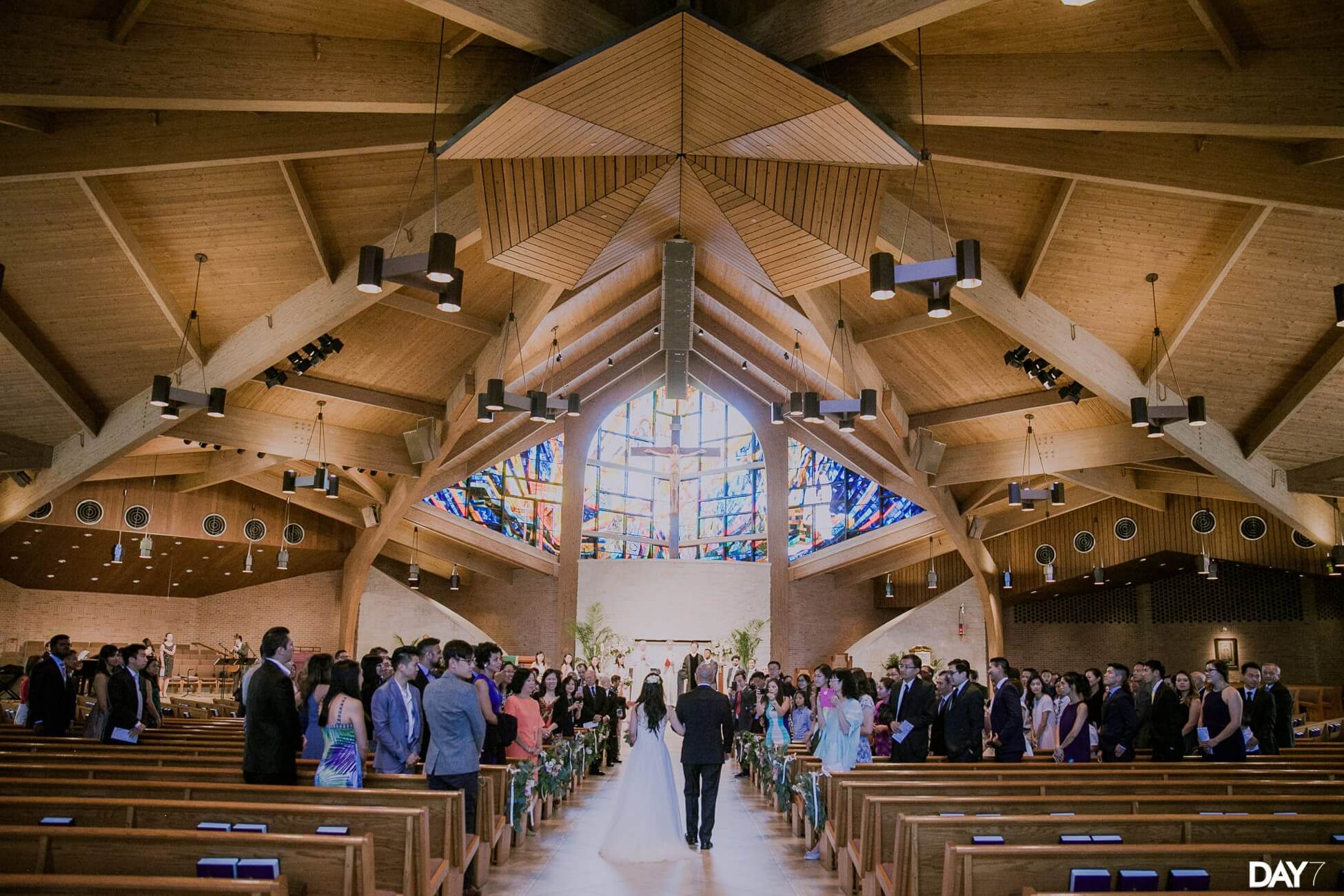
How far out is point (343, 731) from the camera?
527 centimetres

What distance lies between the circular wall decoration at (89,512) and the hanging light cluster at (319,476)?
4.19m

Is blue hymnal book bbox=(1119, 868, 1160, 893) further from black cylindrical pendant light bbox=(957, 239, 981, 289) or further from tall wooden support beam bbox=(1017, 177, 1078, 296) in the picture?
tall wooden support beam bbox=(1017, 177, 1078, 296)

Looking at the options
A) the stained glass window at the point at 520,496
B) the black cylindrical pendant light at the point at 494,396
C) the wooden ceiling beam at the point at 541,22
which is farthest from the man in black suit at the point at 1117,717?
the stained glass window at the point at 520,496

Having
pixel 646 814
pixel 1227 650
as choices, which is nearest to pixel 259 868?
pixel 646 814

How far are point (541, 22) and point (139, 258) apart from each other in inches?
203

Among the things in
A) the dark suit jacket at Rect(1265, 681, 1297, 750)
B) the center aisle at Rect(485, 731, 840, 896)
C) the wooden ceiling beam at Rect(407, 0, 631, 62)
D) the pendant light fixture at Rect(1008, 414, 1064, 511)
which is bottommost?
the center aisle at Rect(485, 731, 840, 896)

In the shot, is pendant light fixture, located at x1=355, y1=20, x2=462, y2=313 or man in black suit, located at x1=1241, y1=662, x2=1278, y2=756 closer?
pendant light fixture, located at x1=355, y1=20, x2=462, y2=313

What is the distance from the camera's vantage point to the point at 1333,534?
13.6 m

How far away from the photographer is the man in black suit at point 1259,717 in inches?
355

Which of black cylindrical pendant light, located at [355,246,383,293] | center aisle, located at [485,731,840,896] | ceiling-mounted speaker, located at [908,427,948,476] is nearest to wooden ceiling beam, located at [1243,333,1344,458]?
ceiling-mounted speaker, located at [908,427,948,476]

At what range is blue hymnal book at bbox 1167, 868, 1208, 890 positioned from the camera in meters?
3.77

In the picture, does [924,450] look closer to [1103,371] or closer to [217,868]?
[1103,371]

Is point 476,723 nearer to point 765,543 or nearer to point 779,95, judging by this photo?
point 779,95

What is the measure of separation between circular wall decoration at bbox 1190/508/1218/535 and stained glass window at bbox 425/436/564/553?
46.0 ft
